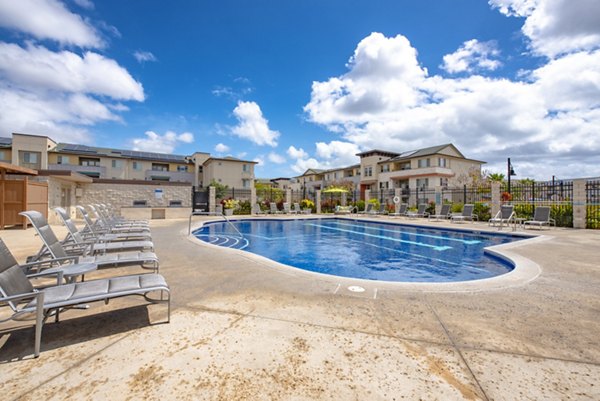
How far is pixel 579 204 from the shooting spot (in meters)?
12.6

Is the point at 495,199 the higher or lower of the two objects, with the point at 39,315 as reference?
higher

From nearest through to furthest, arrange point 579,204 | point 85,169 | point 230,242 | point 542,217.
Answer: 1. point 230,242
2. point 579,204
3. point 542,217
4. point 85,169

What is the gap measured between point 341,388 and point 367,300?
1819mm

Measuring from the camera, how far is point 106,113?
21.3m

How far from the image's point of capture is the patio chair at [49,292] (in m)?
2.32

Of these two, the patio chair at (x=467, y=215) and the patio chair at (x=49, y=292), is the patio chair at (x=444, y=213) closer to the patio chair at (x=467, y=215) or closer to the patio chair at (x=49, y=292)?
the patio chair at (x=467, y=215)

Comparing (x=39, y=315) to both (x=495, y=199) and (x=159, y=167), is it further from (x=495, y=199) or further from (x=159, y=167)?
(x=159, y=167)

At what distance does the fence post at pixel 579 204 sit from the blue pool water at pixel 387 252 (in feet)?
15.5

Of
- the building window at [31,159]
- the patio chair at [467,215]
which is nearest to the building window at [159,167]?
the building window at [31,159]

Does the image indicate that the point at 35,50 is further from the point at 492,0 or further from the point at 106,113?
the point at 492,0

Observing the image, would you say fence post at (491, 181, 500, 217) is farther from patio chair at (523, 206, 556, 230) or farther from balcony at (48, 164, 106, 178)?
balcony at (48, 164, 106, 178)

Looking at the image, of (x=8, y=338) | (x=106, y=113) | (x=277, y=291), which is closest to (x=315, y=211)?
(x=106, y=113)

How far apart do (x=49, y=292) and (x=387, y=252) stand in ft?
28.6

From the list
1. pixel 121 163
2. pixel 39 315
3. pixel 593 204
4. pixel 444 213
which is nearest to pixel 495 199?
pixel 444 213
